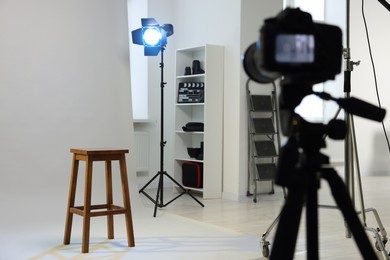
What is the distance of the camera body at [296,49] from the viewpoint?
3.72 feet

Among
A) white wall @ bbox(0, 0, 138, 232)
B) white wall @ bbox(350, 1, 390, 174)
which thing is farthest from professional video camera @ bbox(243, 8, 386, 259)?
white wall @ bbox(350, 1, 390, 174)

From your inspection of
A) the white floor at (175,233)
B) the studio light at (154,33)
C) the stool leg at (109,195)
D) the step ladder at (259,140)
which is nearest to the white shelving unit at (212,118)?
the step ladder at (259,140)

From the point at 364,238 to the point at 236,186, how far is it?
175 inches

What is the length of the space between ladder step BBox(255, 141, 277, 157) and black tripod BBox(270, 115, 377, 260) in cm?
438

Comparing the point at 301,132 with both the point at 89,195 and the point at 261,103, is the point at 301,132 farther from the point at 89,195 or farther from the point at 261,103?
the point at 261,103

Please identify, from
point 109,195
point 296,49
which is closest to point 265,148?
point 109,195

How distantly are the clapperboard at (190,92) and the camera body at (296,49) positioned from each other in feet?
15.3

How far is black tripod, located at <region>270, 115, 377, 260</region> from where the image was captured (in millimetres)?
1159

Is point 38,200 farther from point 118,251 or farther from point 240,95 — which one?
point 240,95

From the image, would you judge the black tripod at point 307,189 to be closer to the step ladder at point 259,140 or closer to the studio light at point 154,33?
the studio light at point 154,33

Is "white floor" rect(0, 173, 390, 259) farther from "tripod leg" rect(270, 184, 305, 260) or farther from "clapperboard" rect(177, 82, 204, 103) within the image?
"tripod leg" rect(270, 184, 305, 260)

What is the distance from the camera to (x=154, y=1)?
648cm

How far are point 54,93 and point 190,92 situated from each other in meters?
1.87

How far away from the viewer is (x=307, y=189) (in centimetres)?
120
